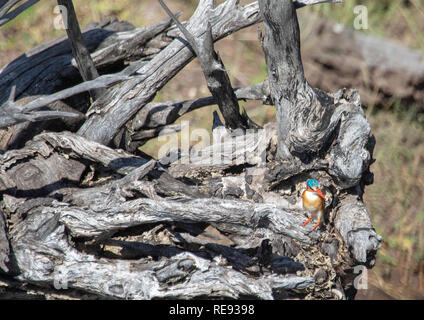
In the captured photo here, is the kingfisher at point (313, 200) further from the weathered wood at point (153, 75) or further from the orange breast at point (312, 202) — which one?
the weathered wood at point (153, 75)

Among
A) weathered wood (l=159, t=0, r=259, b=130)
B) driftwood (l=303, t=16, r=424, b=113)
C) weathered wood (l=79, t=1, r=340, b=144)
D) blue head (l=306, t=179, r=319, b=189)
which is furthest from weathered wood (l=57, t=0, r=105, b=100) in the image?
driftwood (l=303, t=16, r=424, b=113)

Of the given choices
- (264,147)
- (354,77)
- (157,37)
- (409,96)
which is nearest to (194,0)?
(354,77)

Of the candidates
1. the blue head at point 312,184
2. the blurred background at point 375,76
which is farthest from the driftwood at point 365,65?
the blue head at point 312,184

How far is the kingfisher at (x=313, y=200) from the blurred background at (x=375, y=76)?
2.18m

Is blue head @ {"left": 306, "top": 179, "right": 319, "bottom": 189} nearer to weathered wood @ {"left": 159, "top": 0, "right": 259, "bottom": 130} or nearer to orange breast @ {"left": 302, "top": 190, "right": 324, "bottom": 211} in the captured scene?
orange breast @ {"left": 302, "top": 190, "right": 324, "bottom": 211}

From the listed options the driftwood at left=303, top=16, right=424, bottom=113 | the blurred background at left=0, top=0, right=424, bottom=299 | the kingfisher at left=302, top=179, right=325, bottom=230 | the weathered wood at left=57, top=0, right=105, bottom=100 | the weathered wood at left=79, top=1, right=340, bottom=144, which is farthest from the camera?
the driftwood at left=303, top=16, right=424, bottom=113

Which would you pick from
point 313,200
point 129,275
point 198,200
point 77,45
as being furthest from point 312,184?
point 77,45

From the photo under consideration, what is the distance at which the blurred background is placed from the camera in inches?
197

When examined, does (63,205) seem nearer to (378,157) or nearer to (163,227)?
(163,227)

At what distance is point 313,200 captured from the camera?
2.77m

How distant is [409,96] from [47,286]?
4.26m

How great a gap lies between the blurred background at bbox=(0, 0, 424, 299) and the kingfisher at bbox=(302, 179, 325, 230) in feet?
7.14

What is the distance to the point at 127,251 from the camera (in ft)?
9.87

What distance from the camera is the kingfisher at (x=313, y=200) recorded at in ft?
9.00
